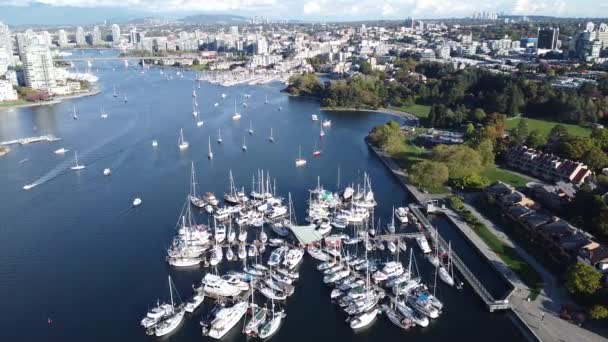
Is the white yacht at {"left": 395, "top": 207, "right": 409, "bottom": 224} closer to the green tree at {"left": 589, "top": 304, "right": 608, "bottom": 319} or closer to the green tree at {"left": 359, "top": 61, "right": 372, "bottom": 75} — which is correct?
the green tree at {"left": 589, "top": 304, "right": 608, "bottom": 319}

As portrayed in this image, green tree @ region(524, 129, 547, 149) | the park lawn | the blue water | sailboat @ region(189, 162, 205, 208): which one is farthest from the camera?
green tree @ region(524, 129, 547, 149)

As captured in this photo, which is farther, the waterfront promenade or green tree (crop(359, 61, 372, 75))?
green tree (crop(359, 61, 372, 75))

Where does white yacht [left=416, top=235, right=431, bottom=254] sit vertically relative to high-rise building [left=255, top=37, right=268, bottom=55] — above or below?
below

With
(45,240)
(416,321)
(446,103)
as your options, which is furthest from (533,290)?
(446,103)

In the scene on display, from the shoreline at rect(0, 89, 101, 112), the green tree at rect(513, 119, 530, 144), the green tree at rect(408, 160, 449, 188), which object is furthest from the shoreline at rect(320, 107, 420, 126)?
the shoreline at rect(0, 89, 101, 112)

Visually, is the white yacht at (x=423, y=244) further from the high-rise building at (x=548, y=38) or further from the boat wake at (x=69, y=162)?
the high-rise building at (x=548, y=38)

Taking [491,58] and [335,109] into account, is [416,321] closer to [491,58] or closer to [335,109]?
[335,109]
